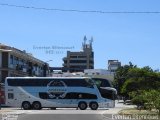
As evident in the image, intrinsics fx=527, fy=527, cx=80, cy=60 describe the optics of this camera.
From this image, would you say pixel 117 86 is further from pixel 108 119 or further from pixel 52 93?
pixel 108 119

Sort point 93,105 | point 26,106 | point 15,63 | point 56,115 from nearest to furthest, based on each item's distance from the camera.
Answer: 1. point 56,115
2. point 93,105
3. point 26,106
4. point 15,63

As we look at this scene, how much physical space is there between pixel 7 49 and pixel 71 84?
84.1 feet

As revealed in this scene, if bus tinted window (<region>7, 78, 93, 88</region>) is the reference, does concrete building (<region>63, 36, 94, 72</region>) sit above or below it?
above

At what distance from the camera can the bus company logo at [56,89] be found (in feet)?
194

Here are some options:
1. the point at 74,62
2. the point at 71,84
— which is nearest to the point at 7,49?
the point at 71,84

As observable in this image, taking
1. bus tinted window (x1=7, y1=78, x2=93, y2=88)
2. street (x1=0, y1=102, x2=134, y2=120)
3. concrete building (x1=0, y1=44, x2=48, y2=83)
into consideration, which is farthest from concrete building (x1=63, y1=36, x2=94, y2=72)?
street (x1=0, y1=102, x2=134, y2=120)

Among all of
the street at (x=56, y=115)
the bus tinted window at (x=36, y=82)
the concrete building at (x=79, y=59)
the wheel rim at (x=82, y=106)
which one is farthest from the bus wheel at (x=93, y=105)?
the concrete building at (x=79, y=59)

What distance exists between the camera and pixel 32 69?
331ft

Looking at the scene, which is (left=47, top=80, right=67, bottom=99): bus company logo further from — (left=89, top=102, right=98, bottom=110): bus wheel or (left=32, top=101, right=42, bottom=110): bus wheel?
(left=89, top=102, right=98, bottom=110): bus wheel

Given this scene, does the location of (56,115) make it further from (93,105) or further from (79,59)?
(79,59)

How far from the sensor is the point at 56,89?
196ft

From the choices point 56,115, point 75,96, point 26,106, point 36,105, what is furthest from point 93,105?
point 56,115

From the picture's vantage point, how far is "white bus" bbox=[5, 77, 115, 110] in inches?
2322

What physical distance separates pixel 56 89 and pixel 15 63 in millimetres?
29668
